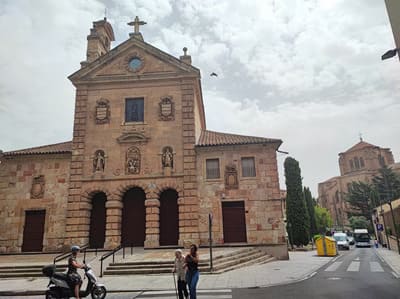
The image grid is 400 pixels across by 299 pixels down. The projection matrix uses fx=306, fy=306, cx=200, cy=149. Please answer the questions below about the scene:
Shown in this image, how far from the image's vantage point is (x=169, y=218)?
20.6 m

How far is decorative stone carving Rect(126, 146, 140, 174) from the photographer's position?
814 inches

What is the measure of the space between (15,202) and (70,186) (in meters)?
3.98

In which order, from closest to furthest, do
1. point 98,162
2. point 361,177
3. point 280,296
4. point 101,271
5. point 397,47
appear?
point 397,47 < point 280,296 < point 101,271 < point 98,162 < point 361,177

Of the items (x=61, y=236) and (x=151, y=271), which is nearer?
(x=151, y=271)

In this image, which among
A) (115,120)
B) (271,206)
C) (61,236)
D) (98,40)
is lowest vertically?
(61,236)

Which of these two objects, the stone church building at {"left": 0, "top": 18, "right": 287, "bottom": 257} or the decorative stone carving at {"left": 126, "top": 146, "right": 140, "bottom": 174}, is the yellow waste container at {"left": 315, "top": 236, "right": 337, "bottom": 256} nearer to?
the stone church building at {"left": 0, "top": 18, "right": 287, "bottom": 257}

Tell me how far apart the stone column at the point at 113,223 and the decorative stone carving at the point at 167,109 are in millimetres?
6630

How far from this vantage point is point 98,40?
26047 millimetres

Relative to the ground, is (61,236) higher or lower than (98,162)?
lower

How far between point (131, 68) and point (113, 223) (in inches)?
445

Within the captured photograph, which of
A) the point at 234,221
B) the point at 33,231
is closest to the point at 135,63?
the point at 234,221

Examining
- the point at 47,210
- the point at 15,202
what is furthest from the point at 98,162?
the point at 15,202

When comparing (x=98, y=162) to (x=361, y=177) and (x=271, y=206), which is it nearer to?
(x=271, y=206)

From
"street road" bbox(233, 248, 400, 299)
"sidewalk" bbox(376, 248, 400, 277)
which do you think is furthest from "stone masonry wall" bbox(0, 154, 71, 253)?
"sidewalk" bbox(376, 248, 400, 277)
